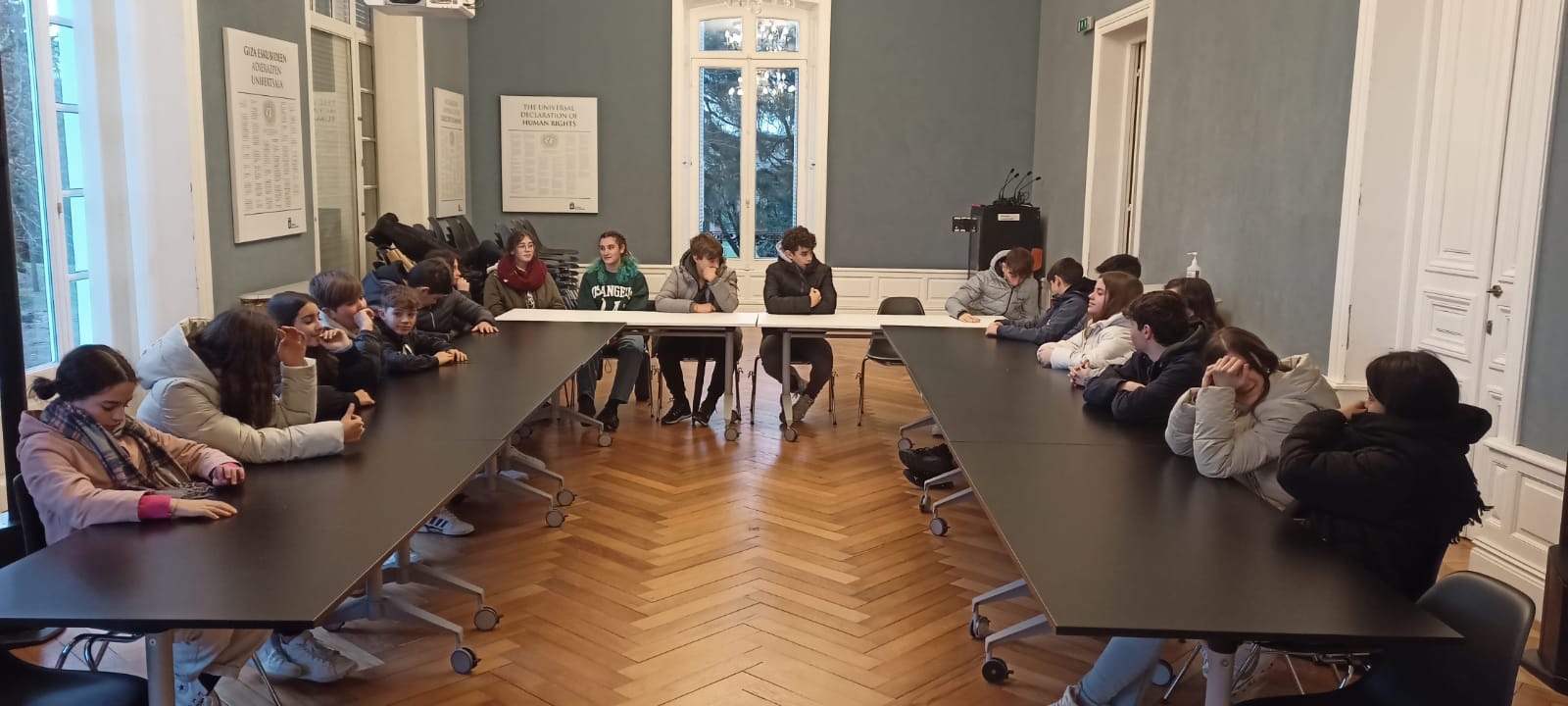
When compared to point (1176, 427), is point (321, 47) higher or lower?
higher

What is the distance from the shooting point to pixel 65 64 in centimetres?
523

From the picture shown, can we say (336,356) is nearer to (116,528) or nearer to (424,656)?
(424,656)

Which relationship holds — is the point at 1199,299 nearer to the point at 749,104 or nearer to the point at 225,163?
the point at 225,163

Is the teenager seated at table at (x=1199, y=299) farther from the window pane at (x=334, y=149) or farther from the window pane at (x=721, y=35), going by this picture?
the window pane at (x=721, y=35)

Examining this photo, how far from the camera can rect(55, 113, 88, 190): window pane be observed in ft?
17.0

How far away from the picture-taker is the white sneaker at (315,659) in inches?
129

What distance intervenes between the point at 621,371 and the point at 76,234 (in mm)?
2739

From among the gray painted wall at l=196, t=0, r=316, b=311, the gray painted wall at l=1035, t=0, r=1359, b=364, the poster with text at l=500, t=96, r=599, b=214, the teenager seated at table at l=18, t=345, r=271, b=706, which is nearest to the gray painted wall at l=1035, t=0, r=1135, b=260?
the gray painted wall at l=1035, t=0, r=1359, b=364

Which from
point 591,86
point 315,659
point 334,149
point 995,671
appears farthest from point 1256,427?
point 591,86

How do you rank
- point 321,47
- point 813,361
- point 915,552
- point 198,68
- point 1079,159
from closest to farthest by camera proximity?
1. point 915,552
2. point 198,68
3. point 813,361
4. point 321,47
5. point 1079,159

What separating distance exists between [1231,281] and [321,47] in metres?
5.74

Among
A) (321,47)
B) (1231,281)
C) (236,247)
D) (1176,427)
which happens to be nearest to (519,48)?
(321,47)

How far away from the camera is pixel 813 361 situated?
6.93m

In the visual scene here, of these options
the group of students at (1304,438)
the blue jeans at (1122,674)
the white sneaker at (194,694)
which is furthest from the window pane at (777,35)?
the white sneaker at (194,694)
